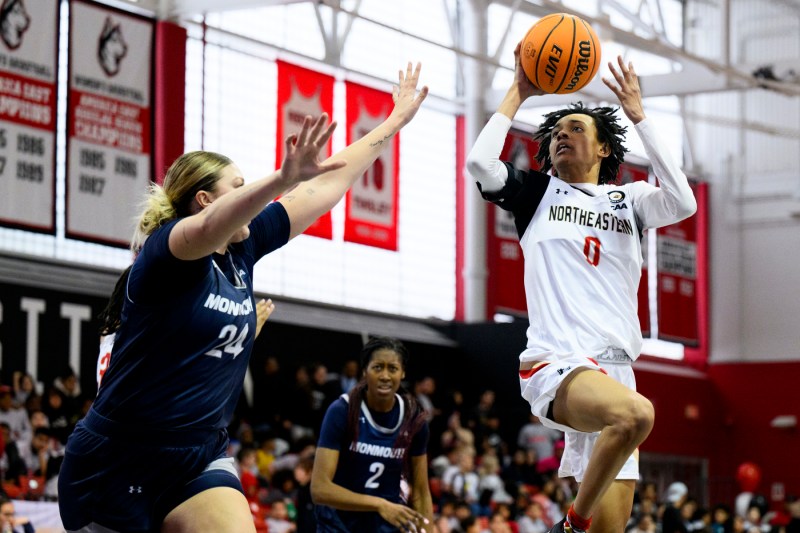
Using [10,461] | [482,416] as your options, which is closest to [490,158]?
[10,461]

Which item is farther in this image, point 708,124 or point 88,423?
point 708,124

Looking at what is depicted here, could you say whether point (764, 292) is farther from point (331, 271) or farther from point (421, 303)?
point (331, 271)

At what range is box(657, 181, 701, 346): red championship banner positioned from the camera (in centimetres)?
2842

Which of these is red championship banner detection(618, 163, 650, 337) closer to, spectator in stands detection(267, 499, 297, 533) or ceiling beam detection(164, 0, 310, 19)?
ceiling beam detection(164, 0, 310, 19)

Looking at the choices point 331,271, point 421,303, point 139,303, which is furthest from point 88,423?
point 421,303

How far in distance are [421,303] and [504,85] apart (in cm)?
479

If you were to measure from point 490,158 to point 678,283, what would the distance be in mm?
23420

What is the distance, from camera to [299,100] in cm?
2030

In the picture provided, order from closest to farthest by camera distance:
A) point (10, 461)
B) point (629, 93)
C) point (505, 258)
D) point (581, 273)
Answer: point (581, 273)
point (629, 93)
point (10, 461)
point (505, 258)

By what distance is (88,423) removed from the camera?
183 inches

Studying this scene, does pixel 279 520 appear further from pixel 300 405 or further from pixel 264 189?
pixel 264 189

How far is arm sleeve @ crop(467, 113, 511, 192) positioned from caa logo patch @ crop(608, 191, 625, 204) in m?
0.53

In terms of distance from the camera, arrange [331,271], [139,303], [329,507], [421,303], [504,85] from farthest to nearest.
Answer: [504,85] → [421,303] → [331,271] → [329,507] → [139,303]

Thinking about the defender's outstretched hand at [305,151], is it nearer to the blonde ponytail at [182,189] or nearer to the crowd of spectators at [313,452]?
the blonde ponytail at [182,189]
